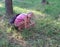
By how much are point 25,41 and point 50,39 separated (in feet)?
2.48

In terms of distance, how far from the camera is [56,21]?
28.1ft

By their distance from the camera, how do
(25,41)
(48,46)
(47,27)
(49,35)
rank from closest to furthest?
(48,46)
(25,41)
(49,35)
(47,27)

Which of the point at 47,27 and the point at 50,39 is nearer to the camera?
the point at 50,39

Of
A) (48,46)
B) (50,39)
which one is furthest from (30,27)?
(48,46)

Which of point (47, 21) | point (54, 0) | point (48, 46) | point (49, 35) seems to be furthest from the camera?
point (54, 0)

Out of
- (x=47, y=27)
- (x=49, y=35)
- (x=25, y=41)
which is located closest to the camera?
(x=25, y=41)

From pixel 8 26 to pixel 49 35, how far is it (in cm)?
137

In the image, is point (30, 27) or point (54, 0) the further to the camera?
point (54, 0)

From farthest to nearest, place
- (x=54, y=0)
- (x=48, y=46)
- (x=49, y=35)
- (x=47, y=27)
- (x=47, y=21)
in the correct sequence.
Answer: (x=54, y=0)
(x=47, y=21)
(x=47, y=27)
(x=49, y=35)
(x=48, y=46)

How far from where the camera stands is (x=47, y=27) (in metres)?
7.65

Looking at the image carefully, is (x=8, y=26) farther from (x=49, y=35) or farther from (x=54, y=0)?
(x=54, y=0)

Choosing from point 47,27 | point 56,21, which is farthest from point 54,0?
point 47,27

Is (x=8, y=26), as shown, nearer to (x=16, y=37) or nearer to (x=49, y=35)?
(x=16, y=37)

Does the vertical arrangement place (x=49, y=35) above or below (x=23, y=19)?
below
